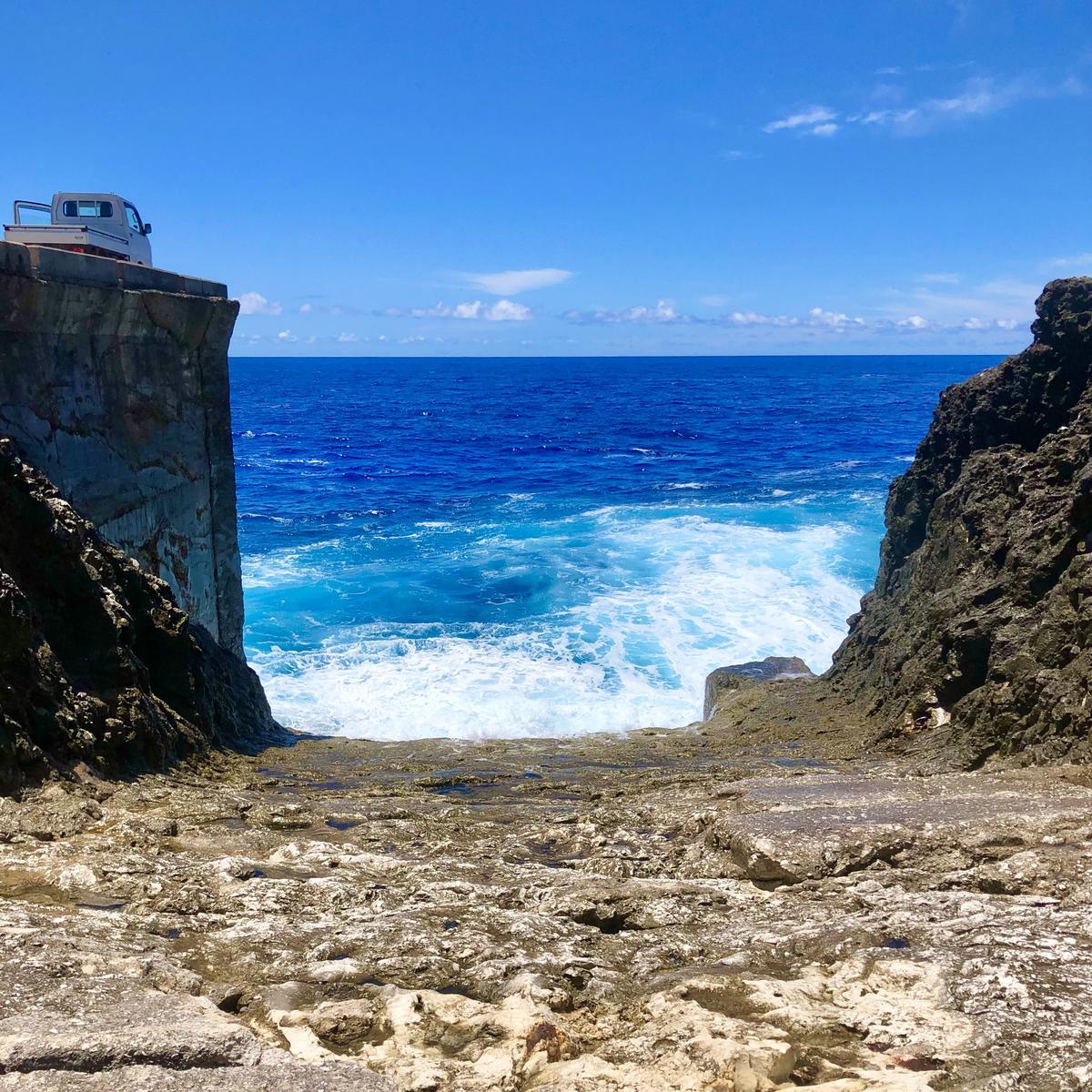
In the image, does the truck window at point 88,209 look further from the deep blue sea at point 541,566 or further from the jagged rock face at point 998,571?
the jagged rock face at point 998,571

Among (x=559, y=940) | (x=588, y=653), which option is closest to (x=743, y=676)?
(x=588, y=653)

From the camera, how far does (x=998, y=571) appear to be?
961cm

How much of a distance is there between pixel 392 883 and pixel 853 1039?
256 cm

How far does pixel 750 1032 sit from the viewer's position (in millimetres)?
3490

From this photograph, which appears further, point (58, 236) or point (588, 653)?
point (588, 653)

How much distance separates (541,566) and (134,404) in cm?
1514

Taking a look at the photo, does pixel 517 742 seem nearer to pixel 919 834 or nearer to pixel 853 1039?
pixel 919 834

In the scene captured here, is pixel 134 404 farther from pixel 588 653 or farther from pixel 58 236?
pixel 588 653

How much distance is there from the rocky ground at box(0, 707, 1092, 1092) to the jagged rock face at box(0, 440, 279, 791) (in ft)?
1.45

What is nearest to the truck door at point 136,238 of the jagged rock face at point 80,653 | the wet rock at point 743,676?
the jagged rock face at point 80,653

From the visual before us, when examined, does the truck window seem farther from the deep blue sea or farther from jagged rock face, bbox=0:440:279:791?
the deep blue sea

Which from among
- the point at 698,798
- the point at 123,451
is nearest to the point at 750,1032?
the point at 698,798

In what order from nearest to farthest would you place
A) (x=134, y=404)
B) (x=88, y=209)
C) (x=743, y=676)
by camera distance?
1. (x=134, y=404)
2. (x=88, y=209)
3. (x=743, y=676)

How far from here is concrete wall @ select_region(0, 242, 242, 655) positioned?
8.30 m
